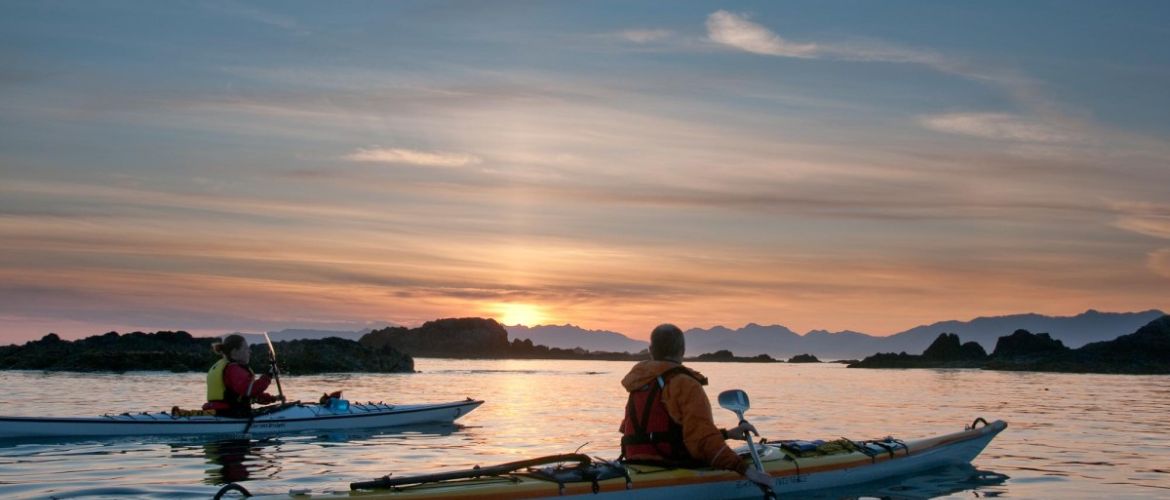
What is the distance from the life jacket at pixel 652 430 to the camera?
32.7ft

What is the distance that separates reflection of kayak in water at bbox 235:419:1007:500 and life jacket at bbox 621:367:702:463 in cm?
16

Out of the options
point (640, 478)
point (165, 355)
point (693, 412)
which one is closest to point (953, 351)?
point (165, 355)

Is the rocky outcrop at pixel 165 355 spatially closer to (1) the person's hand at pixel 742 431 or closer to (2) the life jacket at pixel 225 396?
(2) the life jacket at pixel 225 396

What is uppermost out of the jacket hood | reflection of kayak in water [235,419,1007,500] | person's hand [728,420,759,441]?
the jacket hood

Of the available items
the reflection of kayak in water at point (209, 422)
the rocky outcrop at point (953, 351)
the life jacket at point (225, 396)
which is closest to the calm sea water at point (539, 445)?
the reflection of kayak in water at point (209, 422)

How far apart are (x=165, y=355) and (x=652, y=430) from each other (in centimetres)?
5902

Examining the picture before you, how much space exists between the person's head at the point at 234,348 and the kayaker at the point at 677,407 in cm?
1057

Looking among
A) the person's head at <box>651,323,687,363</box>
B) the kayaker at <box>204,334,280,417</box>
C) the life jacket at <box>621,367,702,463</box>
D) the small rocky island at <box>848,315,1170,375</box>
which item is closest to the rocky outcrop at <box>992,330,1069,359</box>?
the small rocky island at <box>848,315,1170,375</box>

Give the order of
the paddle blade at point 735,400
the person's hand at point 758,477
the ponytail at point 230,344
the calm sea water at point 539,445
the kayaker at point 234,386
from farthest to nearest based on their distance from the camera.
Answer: the kayaker at point 234,386, the ponytail at point 230,344, the calm sea water at point 539,445, the paddle blade at point 735,400, the person's hand at point 758,477

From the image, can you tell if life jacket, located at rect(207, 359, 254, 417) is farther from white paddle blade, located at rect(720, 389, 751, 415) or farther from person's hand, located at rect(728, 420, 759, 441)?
person's hand, located at rect(728, 420, 759, 441)

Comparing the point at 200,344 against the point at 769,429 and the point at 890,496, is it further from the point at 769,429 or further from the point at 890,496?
the point at 890,496

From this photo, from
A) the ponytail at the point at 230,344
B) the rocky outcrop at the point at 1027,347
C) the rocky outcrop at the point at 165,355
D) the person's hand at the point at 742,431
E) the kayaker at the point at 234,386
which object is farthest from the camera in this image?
the rocky outcrop at the point at 1027,347

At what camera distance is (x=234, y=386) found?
61.6 feet

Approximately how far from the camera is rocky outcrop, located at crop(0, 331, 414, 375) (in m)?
60.5
